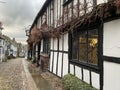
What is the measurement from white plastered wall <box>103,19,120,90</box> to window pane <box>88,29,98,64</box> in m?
1.03

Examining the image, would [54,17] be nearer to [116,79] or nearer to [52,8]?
[52,8]

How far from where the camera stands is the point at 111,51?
7141 mm

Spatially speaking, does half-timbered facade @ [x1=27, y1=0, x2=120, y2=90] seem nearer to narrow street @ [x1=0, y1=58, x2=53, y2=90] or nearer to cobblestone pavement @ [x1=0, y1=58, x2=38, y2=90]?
narrow street @ [x1=0, y1=58, x2=53, y2=90]

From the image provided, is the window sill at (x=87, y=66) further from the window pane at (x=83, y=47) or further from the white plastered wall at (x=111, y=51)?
the white plastered wall at (x=111, y=51)

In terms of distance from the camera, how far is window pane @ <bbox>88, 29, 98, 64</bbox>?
8.68 m

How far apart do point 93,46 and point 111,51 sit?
1.93 m

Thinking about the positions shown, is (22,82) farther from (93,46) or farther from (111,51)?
(111,51)

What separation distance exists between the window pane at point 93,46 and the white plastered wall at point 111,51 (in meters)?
1.03

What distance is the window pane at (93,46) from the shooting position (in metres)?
8.68

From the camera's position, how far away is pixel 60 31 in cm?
1380

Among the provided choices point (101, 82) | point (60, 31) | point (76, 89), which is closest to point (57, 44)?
point (60, 31)

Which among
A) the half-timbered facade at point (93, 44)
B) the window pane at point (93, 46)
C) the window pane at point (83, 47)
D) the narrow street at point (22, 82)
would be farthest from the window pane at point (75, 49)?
the narrow street at point (22, 82)

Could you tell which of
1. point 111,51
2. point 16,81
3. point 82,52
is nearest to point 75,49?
point 82,52

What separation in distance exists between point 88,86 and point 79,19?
289 centimetres
